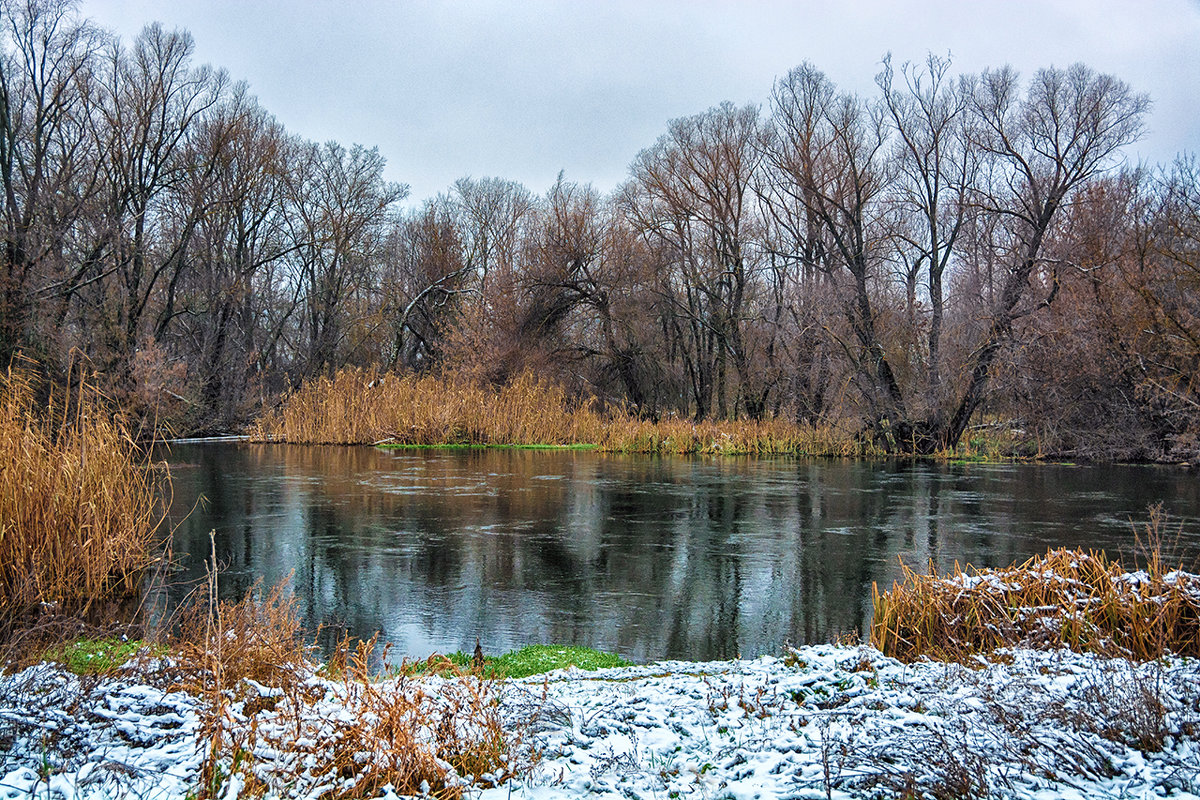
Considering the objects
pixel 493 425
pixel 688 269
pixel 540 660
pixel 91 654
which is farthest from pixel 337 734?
pixel 688 269

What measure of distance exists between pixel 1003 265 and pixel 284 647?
75.4 feet

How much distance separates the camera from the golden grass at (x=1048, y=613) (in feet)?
16.4

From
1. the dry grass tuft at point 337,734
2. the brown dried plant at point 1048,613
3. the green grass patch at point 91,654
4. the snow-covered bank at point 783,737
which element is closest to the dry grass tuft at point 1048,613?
the brown dried plant at point 1048,613

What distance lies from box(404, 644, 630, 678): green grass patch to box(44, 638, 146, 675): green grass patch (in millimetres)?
1578

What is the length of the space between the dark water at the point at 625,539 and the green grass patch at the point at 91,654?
6.21 feet

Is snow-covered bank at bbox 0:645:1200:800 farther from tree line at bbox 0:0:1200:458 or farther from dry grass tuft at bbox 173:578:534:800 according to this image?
tree line at bbox 0:0:1200:458

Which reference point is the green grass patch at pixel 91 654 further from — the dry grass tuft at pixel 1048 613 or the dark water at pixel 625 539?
the dry grass tuft at pixel 1048 613

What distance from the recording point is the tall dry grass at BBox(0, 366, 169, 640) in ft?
20.9

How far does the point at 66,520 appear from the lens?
680cm

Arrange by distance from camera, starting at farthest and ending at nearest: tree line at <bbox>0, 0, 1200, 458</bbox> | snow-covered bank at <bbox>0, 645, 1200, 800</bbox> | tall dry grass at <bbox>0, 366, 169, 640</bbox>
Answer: tree line at <bbox>0, 0, 1200, 458</bbox> < tall dry grass at <bbox>0, 366, 169, 640</bbox> < snow-covered bank at <bbox>0, 645, 1200, 800</bbox>

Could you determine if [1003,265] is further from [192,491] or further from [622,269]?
[192,491]

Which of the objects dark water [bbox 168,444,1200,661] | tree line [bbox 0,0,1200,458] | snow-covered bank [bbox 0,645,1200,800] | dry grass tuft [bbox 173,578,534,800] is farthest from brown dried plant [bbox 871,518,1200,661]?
tree line [bbox 0,0,1200,458]

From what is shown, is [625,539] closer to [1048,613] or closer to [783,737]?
[1048,613]

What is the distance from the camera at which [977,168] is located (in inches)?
968
